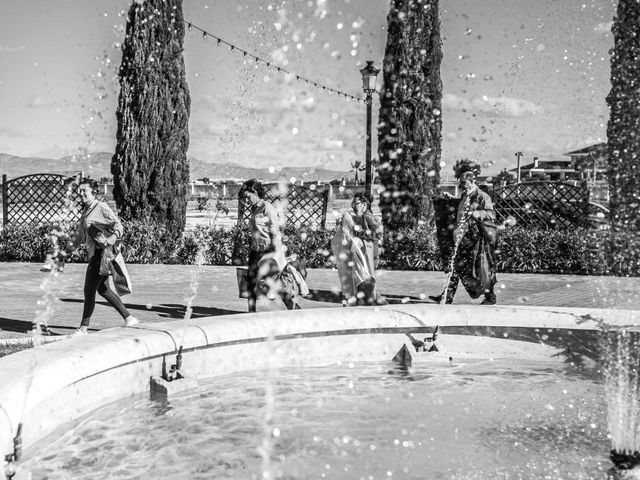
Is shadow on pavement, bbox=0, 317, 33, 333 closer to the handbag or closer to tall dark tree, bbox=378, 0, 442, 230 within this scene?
the handbag

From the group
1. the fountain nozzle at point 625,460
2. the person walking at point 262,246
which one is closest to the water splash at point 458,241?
the person walking at point 262,246

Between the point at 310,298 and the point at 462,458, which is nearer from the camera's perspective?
the point at 462,458

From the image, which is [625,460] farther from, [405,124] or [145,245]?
[405,124]

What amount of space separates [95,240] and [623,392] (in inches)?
188

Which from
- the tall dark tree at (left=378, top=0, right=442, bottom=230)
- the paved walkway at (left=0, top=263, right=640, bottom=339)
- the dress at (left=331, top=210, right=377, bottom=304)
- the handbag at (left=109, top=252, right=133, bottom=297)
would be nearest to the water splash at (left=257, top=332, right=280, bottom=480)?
the handbag at (left=109, top=252, right=133, bottom=297)

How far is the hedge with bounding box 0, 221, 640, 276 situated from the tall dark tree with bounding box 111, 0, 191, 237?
2.35ft

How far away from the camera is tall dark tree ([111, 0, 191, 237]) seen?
16.5 m

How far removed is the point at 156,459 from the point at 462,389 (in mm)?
2374

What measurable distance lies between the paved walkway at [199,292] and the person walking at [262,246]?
1141mm

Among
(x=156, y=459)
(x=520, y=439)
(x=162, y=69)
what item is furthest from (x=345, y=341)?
(x=162, y=69)

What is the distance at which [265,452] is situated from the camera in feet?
13.9

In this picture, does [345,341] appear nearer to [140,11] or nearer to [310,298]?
[310,298]

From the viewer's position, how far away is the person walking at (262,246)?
316 inches

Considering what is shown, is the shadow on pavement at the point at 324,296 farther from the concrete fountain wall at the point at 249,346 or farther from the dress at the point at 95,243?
the concrete fountain wall at the point at 249,346
